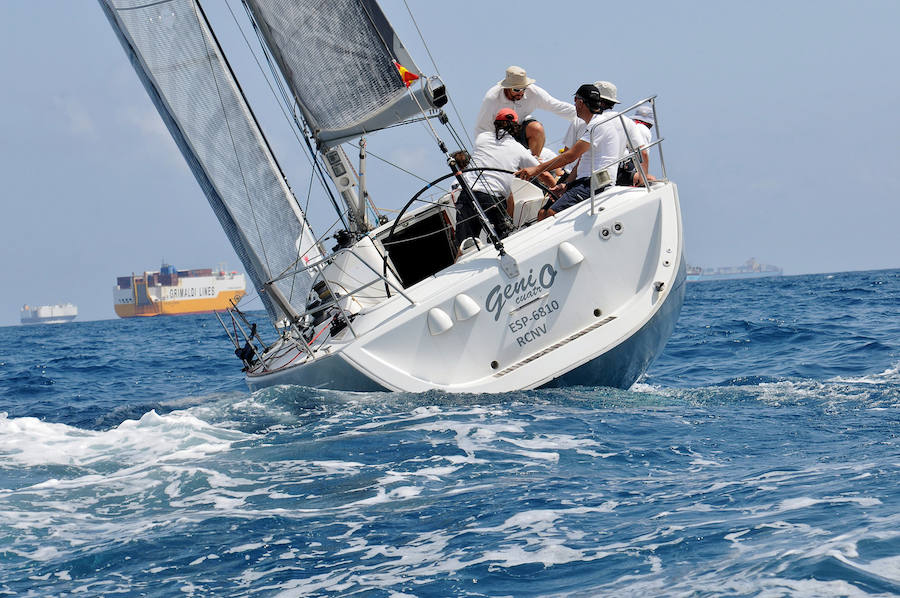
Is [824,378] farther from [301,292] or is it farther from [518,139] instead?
[301,292]

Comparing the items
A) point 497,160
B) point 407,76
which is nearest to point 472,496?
point 497,160

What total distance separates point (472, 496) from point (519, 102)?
473 cm

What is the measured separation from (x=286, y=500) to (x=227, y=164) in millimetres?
5186

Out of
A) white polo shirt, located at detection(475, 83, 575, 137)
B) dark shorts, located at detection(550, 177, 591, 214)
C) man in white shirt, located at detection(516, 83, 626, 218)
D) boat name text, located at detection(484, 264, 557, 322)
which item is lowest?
boat name text, located at detection(484, 264, 557, 322)

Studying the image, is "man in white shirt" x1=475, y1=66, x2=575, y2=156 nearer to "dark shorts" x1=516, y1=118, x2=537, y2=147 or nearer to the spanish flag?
"dark shorts" x1=516, y1=118, x2=537, y2=147

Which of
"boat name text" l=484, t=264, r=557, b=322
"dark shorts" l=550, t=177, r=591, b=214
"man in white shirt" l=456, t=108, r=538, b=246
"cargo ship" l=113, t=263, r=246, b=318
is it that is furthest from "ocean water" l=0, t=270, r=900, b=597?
"cargo ship" l=113, t=263, r=246, b=318

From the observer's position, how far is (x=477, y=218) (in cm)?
662

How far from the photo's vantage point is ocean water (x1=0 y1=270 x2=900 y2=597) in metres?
2.85

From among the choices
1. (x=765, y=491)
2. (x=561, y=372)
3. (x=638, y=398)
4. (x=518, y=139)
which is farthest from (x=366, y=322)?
(x=765, y=491)

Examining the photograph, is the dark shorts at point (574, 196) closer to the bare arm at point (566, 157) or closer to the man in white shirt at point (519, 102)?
the bare arm at point (566, 157)

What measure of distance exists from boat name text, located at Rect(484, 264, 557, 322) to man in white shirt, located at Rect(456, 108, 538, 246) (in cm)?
79

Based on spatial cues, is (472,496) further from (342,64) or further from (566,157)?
(342,64)

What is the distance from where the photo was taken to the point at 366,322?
5969 millimetres

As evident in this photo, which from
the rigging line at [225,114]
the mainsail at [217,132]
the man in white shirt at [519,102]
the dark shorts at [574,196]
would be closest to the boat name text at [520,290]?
the dark shorts at [574,196]
